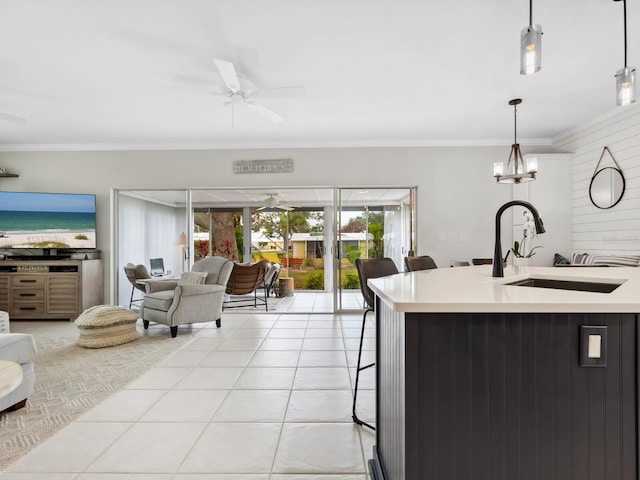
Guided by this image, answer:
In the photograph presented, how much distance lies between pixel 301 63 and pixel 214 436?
280 centimetres

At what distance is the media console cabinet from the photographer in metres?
4.91

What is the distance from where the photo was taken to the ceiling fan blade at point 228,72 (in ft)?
8.51

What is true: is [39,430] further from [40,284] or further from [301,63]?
[40,284]

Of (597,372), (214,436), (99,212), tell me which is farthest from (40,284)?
(597,372)

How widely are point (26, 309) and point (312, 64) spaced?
500cm

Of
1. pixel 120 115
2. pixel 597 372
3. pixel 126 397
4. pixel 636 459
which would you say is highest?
pixel 120 115

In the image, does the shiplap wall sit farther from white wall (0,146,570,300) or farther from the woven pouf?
the woven pouf

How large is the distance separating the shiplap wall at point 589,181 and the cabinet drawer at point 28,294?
715 cm

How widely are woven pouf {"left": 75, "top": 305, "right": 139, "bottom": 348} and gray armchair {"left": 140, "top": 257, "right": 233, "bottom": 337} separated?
0.44 meters

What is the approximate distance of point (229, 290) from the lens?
619 centimetres

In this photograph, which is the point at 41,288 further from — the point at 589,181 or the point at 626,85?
the point at 589,181

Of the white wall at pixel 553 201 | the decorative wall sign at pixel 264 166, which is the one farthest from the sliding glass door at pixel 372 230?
the white wall at pixel 553 201

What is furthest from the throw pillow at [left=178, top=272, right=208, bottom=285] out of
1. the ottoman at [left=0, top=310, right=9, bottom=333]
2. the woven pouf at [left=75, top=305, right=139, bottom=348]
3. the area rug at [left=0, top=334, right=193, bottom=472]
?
the ottoman at [left=0, top=310, right=9, bottom=333]

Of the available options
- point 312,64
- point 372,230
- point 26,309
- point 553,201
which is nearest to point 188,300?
point 26,309
